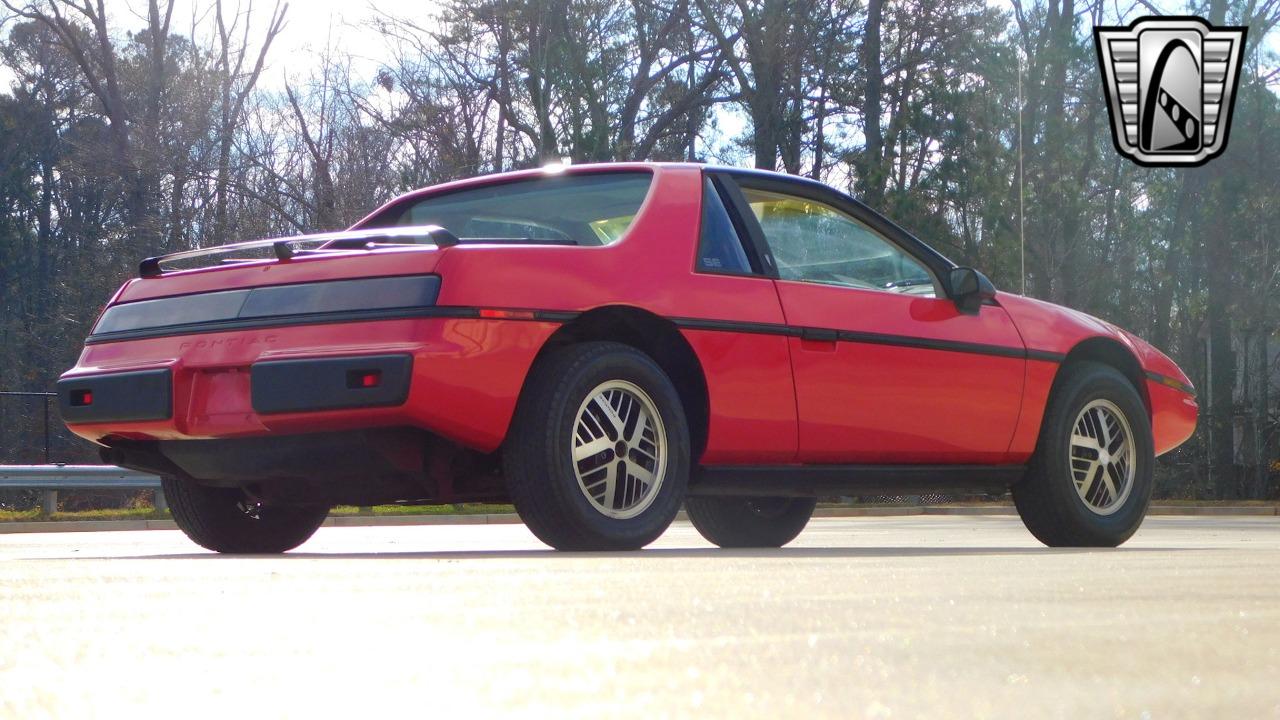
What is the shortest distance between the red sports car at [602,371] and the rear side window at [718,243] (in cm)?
1

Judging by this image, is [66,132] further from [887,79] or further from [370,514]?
[370,514]

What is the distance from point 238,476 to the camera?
19.7 ft

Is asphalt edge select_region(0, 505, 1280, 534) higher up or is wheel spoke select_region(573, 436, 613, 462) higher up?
wheel spoke select_region(573, 436, 613, 462)

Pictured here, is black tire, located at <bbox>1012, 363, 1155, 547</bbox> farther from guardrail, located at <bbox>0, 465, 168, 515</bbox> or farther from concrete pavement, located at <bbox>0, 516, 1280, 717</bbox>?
Answer: guardrail, located at <bbox>0, 465, 168, 515</bbox>

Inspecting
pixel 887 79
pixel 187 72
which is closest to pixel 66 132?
pixel 187 72

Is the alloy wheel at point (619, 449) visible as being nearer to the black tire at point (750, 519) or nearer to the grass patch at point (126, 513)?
the black tire at point (750, 519)

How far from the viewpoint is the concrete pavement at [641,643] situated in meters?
1.90

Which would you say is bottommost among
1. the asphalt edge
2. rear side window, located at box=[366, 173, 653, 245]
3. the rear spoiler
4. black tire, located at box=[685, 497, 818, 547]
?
the asphalt edge

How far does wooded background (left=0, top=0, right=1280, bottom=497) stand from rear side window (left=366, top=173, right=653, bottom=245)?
59.8ft

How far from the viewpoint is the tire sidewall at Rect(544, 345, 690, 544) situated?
5.65m

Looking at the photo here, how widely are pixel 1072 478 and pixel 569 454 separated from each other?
276 cm

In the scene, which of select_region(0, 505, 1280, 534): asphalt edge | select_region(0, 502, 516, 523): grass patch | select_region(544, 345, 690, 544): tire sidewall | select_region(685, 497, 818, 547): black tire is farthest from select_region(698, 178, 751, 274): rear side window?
select_region(0, 502, 516, 523): grass patch

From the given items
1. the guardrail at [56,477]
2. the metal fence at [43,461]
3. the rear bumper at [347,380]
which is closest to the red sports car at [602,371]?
the rear bumper at [347,380]

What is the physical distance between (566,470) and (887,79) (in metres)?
24.8
